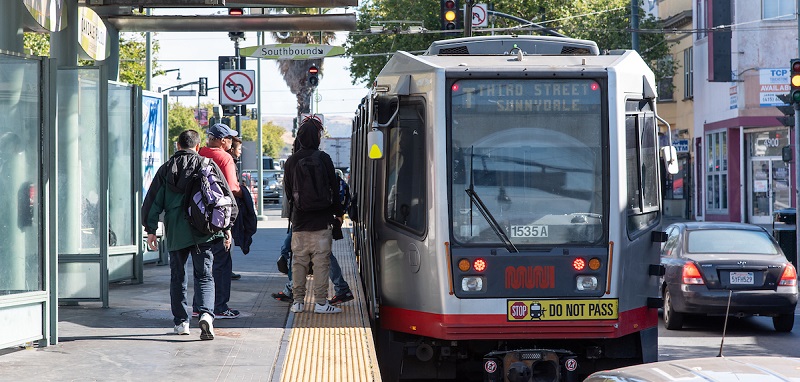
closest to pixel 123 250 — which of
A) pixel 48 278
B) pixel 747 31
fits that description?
pixel 48 278

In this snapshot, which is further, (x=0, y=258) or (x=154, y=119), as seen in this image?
(x=154, y=119)

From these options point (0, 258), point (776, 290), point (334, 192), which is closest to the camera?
point (0, 258)

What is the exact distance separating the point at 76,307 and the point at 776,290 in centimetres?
770

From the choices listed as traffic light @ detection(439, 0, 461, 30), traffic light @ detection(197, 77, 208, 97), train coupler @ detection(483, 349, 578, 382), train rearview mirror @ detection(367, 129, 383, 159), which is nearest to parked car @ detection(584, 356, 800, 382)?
train coupler @ detection(483, 349, 578, 382)

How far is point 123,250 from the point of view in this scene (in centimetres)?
1405

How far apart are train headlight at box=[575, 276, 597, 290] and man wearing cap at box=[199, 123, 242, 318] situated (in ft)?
10.9

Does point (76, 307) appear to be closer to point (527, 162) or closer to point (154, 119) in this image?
point (527, 162)

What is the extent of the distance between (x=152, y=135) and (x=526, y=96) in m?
9.55

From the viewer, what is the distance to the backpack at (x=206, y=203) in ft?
30.9

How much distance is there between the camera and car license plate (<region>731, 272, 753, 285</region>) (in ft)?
43.8

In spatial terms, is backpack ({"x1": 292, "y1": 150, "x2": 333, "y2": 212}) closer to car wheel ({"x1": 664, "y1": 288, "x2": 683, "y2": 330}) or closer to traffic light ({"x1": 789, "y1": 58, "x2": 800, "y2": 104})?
car wheel ({"x1": 664, "y1": 288, "x2": 683, "y2": 330})

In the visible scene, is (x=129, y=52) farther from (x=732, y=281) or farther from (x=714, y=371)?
(x=714, y=371)

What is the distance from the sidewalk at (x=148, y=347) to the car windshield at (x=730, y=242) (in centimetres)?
511

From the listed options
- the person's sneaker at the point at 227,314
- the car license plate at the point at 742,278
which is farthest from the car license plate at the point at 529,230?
the car license plate at the point at 742,278
